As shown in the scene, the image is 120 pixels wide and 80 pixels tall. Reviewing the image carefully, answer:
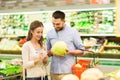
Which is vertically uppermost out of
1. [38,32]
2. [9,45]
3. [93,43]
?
[38,32]

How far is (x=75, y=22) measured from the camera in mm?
7105

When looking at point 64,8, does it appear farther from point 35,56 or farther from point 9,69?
point 35,56

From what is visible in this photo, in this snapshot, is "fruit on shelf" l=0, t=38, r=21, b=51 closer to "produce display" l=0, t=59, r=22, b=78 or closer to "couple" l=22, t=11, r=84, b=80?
"produce display" l=0, t=59, r=22, b=78

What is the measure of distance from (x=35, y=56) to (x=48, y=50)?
1.56ft

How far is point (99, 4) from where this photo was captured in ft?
21.7

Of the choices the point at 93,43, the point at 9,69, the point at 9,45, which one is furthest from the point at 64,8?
the point at 9,69

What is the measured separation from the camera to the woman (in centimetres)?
413

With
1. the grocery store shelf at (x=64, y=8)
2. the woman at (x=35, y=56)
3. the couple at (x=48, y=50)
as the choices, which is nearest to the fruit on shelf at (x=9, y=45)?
the grocery store shelf at (x=64, y=8)

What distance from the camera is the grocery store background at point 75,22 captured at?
6496mm

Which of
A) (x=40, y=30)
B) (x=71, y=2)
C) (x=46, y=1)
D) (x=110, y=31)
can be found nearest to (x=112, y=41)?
(x=110, y=31)

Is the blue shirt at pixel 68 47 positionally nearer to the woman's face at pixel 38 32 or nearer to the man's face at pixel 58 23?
the man's face at pixel 58 23

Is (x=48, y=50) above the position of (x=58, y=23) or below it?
below

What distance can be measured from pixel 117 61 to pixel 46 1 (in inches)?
95.0

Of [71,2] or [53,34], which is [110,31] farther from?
[53,34]
